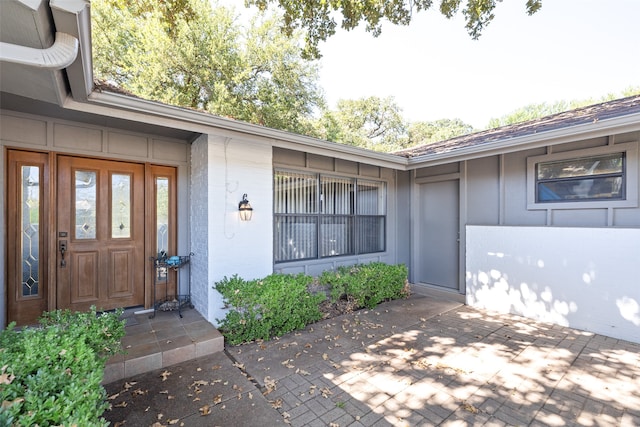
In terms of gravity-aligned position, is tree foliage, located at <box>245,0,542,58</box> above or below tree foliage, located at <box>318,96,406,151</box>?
below

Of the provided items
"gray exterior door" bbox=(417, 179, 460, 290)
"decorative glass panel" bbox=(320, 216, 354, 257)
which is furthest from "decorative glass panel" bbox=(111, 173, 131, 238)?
"gray exterior door" bbox=(417, 179, 460, 290)

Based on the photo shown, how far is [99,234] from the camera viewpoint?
12.5 feet

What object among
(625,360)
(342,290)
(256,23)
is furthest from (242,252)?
(256,23)

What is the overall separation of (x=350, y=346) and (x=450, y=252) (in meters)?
3.31

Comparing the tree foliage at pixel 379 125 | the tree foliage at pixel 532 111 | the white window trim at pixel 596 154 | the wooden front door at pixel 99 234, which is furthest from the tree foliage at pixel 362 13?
the tree foliage at pixel 532 111

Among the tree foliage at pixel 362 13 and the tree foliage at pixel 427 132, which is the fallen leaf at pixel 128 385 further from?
the tree foliage at pixel 427 132

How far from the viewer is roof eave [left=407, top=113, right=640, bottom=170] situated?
3.34 metres

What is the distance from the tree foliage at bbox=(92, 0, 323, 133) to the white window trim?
9.47 meters

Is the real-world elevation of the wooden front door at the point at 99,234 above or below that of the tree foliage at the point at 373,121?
below

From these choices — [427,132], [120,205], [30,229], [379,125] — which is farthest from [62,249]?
[427,132]

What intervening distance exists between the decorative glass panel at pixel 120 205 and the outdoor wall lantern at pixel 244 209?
161 centimetres

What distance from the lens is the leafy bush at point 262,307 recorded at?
3402mm

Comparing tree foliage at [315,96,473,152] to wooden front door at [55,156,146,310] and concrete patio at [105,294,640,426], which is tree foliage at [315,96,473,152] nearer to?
wooden front door at [55,156,146,310]

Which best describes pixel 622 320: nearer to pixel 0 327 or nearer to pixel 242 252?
pixel 242 252
